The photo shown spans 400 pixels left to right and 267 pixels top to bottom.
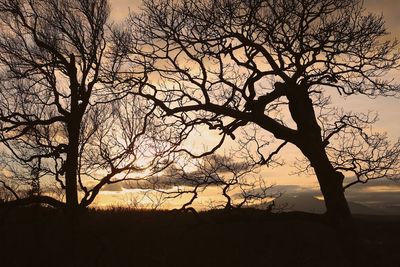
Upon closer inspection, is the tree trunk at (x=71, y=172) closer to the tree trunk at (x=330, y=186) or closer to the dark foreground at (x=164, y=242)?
the dark foreground at (x=164, y=242)

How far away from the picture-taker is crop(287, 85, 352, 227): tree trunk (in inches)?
359

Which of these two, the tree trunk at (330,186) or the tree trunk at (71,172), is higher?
the tree trunk at (71,172)

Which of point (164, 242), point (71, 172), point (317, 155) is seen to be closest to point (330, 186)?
point (317, 155)

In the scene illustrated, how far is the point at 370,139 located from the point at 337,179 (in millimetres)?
1732

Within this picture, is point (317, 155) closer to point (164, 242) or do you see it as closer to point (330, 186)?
point (330, 186)

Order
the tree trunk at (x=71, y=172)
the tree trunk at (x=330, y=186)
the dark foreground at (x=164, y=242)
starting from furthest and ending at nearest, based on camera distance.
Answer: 1. the tree trunk at (x=71, y=172)
2. the dark foreground at (x=164, y=242)
3. the tree trunk at (x=330, y=186)

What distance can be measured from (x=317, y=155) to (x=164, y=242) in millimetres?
7715

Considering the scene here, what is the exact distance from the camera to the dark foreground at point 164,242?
38.6 feet

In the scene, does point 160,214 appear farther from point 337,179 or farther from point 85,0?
point 337,179

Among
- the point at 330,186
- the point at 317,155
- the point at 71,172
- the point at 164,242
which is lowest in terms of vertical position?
the point at 164,242

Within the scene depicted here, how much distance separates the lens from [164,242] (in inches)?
583

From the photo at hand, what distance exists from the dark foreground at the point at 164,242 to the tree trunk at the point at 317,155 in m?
0.46

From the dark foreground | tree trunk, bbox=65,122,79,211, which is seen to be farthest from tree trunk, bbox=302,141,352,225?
tree trunk, bbox=65,122,79,211

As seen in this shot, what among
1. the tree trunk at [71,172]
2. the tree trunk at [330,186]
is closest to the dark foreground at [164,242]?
the tree trunk at [330,186]
